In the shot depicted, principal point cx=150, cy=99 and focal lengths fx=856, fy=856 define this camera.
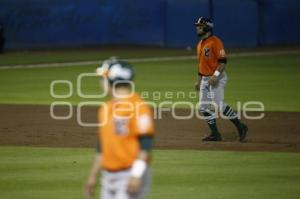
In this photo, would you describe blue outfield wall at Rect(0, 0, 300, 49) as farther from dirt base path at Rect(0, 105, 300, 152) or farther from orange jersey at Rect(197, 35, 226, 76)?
orange jersey at Rect(197, 35, 226, 76)

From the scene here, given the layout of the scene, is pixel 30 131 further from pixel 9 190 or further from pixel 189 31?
pixel 189 31

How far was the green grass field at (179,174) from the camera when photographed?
36.1 ft

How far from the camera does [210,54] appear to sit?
1487cm

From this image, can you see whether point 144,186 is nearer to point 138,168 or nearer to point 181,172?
point 138,168

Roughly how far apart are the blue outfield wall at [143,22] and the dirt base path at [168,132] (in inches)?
938

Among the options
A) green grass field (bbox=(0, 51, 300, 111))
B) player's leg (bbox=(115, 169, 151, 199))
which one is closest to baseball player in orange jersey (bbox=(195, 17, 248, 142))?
green grass field (bbox=(0, 51, 300, 111))

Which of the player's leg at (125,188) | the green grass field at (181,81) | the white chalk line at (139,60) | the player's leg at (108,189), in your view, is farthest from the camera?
the white chalk line at (139,60)

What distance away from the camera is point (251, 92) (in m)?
24.3

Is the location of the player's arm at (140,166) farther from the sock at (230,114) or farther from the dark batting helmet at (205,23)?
the sock at (230,114)

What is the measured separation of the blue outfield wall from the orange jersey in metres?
28.4

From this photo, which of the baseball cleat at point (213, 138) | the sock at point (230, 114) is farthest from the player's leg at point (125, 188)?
the baseball cleat at point (213, 138)

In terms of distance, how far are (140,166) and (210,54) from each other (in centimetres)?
796

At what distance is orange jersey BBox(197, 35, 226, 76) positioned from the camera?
14.8 m

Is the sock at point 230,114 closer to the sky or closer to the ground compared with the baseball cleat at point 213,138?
closer to the sky
